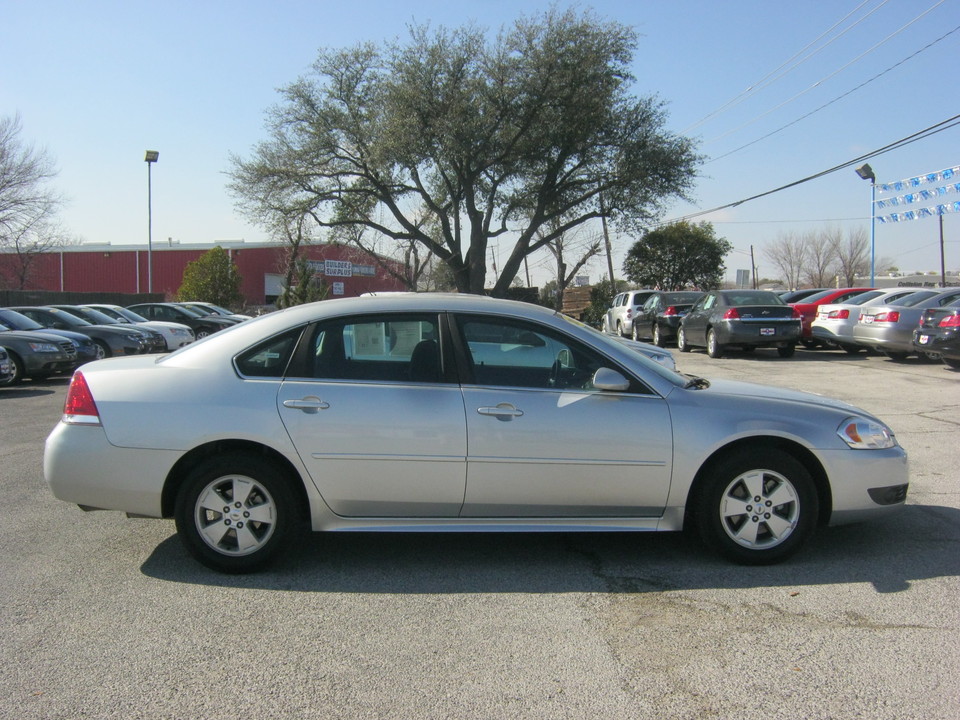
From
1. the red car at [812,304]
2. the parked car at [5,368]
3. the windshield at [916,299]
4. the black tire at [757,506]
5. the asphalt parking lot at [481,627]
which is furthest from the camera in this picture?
the red car at [812,304]

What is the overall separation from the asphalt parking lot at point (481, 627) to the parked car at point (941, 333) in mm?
9070

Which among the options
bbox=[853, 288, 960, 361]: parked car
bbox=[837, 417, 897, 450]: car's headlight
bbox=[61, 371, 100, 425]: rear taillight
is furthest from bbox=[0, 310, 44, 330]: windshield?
bbox=[853, 288, 960, 361]: parked car

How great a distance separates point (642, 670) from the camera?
3.37m

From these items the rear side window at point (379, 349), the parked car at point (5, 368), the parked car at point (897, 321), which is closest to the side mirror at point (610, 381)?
the rear side window at point (379, 349)

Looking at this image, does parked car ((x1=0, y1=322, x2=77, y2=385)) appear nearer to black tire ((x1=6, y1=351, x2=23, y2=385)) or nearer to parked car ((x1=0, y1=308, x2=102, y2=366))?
black tire ((x1=6, y1=351, x2=23, y2=385))

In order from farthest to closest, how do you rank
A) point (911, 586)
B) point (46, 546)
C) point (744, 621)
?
point (46, 546) < point (911, 586) < point (744, 621)

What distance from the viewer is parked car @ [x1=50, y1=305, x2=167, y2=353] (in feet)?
61.4

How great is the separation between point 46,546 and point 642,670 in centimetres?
374

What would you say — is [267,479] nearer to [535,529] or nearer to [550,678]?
[535,529]

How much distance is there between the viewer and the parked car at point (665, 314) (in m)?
21.7

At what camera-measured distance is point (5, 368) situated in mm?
12984

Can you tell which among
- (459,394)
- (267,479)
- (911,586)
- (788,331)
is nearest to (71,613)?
(267,479)

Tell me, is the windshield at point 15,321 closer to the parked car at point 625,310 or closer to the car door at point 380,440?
the car door at point 380,440

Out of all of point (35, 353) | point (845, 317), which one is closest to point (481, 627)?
point (35, 353)
